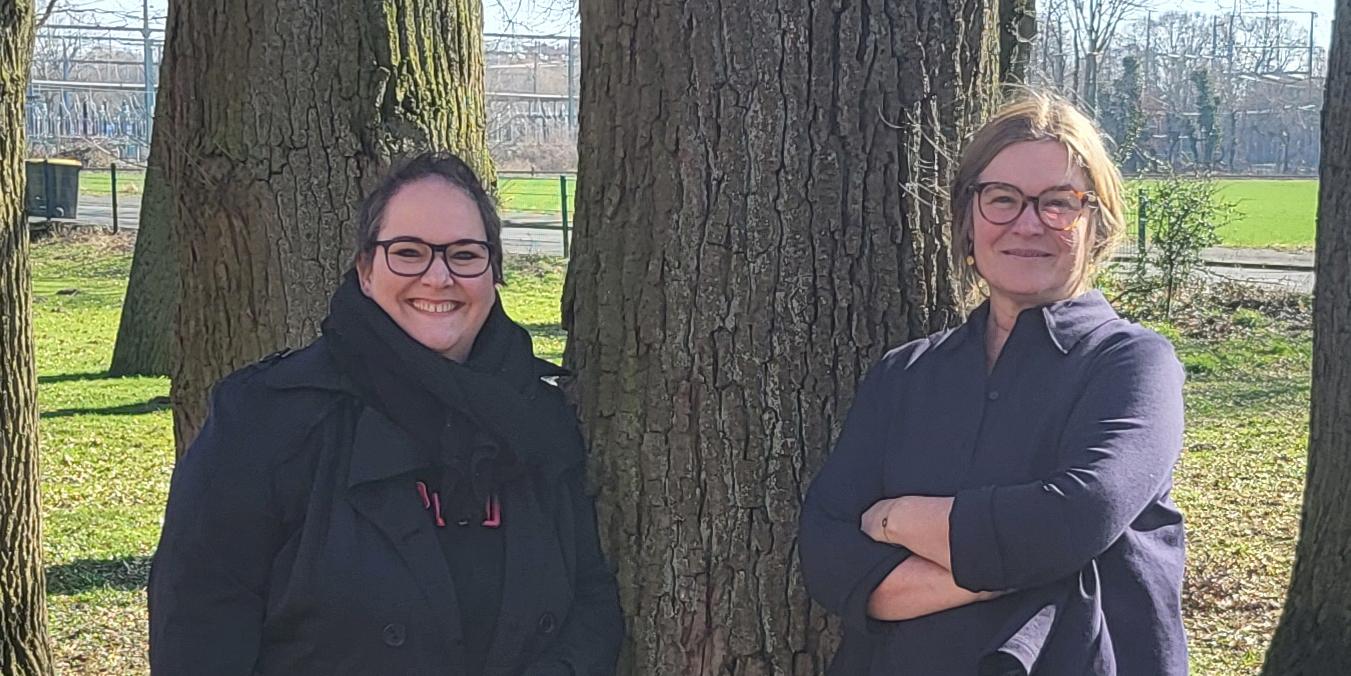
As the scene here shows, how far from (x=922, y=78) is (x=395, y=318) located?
1.10 m

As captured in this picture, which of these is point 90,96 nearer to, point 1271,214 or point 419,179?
point 1271,214

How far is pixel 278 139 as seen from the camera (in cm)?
401

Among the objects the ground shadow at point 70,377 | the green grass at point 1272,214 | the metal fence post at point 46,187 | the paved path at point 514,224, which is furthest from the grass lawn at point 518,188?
the ground shadow at point 70,377

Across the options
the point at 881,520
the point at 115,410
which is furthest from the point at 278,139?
the point at 115,410

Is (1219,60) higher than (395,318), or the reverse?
(1219,60)

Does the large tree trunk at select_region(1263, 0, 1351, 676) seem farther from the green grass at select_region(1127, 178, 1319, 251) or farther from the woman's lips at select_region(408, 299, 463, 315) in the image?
the green grass at select_region(1127, 178, 1319, 251)

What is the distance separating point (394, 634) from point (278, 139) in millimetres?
2019

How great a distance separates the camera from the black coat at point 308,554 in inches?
93.1

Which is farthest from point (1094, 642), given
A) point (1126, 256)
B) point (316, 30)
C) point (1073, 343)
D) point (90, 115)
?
point (90, 115)

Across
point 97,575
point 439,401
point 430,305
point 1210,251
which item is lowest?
point 97,575

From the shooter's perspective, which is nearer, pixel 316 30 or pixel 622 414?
pixel 622 414

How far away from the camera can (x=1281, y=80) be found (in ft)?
218

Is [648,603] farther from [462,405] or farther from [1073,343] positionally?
[1073,343]

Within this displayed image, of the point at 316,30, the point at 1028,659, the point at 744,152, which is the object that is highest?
the point at 316,30
